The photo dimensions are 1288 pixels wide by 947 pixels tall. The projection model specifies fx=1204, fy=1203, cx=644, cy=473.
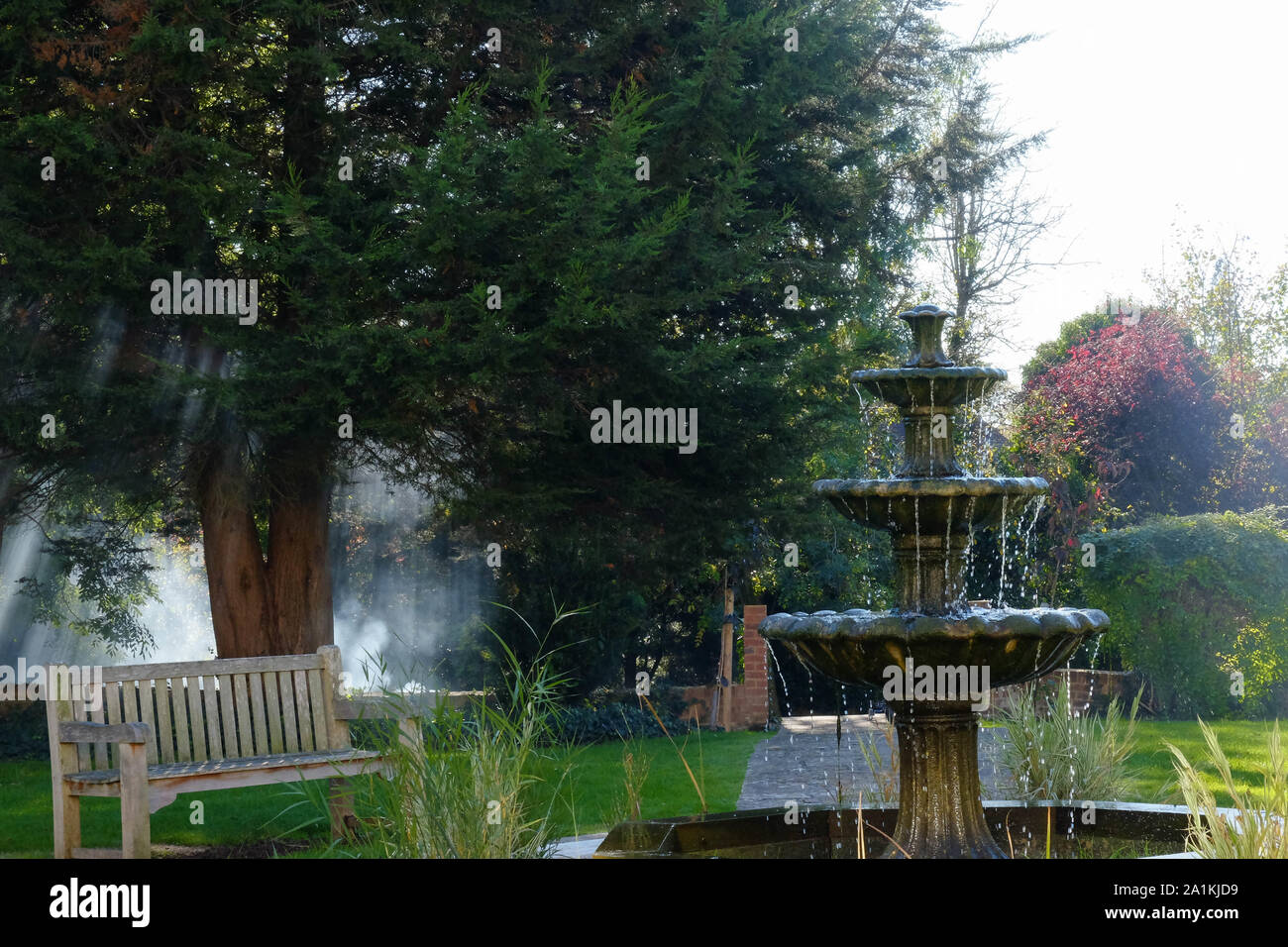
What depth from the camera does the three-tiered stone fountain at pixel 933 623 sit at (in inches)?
190

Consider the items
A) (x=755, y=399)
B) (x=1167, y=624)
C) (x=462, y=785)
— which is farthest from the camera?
(x=1167, y=624)

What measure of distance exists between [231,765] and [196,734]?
504 mm

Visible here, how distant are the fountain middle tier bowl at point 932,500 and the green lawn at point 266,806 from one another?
171cm

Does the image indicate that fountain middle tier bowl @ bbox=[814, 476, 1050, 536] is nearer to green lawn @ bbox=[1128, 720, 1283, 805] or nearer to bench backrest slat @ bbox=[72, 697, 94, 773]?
green lawn @ bbox=[1128, 720, 1283, 805]

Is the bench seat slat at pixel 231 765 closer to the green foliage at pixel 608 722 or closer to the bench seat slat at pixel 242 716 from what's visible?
the bench seat slat at pixel 242 716

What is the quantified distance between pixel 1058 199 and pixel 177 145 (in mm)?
18205

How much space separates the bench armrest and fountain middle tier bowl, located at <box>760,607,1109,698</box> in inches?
123

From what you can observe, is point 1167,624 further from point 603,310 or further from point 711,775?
point 603,310

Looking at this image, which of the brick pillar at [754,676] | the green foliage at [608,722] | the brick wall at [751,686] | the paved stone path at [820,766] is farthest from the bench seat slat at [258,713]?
the brick pillar at [754,676]

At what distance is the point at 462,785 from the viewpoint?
459 centimetres

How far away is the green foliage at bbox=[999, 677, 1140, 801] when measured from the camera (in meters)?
6.77

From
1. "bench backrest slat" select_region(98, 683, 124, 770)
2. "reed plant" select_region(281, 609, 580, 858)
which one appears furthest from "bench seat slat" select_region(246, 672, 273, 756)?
"reed plant" select_region(281, 609, 580, 858)

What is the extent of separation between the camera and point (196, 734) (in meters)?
6.70
